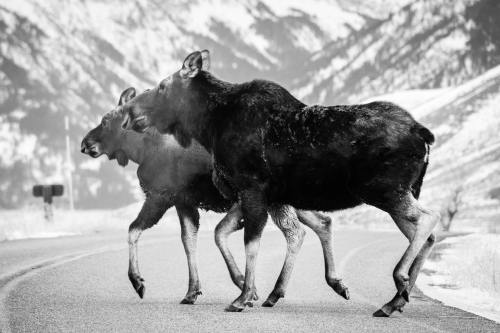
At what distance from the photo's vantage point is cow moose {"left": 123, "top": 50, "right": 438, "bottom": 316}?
26.5ft

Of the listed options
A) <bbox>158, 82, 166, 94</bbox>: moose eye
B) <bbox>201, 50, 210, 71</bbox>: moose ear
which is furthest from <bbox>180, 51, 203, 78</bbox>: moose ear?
<bbox>158, 82, 166, 94</bbox>: moose eye

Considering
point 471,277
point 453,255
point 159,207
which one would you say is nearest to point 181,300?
point 159,207

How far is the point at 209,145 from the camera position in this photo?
9234mm

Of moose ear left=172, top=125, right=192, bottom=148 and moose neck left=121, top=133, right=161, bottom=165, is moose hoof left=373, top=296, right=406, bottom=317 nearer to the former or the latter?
moose ear left=172, top=125, right=192, bottom=148

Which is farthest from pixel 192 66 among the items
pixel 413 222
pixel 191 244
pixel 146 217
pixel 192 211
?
pixel 413 222

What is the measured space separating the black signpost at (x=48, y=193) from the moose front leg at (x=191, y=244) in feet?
60.2

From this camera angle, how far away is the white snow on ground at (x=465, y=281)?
9.91 metres

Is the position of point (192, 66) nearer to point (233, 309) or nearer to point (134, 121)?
point (134, 121)

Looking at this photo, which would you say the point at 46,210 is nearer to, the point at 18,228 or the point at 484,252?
the point at 18,228

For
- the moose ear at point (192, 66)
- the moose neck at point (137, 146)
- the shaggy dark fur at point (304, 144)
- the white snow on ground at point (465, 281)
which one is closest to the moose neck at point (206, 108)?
the shaggy dark fur at point (304, 144)

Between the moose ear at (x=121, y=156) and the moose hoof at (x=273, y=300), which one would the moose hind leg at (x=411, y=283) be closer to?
the moose hoof at (x=273, y=300)

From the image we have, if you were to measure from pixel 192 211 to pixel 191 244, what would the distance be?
365 millimetres

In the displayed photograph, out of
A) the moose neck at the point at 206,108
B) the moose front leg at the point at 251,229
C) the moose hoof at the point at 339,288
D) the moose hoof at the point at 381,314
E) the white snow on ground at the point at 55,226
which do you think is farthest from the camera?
the white snow on ground at the point at 55,226

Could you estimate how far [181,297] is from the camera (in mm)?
9969
